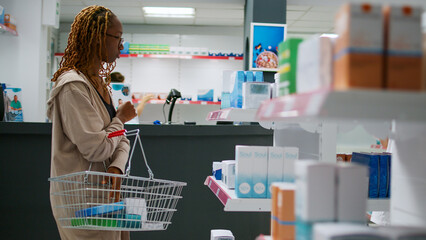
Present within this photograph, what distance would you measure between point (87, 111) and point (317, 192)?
1.22 m

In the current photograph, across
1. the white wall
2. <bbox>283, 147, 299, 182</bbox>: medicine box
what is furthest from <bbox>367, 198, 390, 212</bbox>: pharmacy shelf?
the white wall

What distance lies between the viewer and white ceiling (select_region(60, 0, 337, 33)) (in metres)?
7.07

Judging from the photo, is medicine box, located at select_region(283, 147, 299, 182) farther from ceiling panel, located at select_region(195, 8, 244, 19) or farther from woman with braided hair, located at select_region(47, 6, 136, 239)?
ceiling panel, located at select_region(195, 8, 244, 19)

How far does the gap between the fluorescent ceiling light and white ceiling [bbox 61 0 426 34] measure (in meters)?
0.11

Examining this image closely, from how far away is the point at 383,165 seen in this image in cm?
238

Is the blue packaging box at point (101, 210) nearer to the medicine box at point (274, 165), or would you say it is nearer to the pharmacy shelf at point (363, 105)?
the medicine box at point (274, 165)

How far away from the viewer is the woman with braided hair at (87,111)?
6.38 ft

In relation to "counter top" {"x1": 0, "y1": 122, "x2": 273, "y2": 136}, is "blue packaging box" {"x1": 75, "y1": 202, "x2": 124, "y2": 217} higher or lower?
lower

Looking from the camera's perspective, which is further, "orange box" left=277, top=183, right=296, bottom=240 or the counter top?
the counter top

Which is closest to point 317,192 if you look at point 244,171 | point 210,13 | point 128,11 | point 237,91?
point 244,171

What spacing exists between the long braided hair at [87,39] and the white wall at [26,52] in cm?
420

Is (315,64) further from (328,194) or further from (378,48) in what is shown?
(328,194)

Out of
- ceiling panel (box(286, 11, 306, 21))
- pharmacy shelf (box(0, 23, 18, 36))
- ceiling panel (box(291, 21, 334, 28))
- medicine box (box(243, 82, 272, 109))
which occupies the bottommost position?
medicine box (box(243, 82, 272, 109))

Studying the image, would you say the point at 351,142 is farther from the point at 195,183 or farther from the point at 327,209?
the point at 327,209
